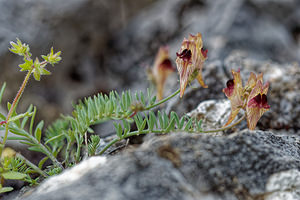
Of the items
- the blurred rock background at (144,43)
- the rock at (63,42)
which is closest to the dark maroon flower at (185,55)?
the blurred rock background at (144,43)

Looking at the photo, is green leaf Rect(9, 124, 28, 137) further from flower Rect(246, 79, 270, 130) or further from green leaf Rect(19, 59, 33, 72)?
flower Rect(246, 79, 270, 130)

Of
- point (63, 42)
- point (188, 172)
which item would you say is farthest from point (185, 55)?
point (63, 42)

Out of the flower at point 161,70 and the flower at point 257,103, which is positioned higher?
the flower at point 161,70

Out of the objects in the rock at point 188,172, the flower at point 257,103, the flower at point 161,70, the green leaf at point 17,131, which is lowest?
the rock at point 188,172

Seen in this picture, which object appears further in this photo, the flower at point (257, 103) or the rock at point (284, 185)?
the flower at point (257, 103)

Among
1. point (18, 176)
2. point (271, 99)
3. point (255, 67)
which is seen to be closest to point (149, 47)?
point (255, 67)

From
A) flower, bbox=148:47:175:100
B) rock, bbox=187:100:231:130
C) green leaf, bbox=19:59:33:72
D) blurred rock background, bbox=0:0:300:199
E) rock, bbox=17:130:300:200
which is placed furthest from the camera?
flower, bbox=148:47:175:100

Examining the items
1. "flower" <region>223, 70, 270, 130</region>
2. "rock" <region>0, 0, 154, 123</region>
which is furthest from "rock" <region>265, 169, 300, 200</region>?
"rock" <region>0, 0, 154, 123</region>

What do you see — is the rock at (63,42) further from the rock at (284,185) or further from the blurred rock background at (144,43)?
the rock at (284,185)
